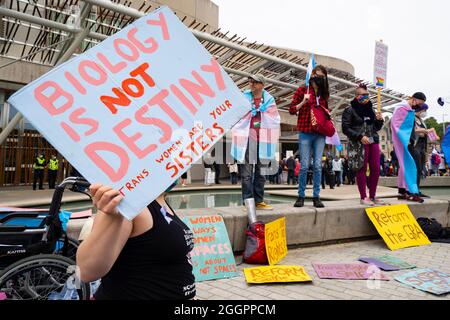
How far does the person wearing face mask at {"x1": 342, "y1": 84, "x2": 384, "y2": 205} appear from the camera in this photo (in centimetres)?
552

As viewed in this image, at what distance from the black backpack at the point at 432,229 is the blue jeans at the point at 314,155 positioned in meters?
1.91

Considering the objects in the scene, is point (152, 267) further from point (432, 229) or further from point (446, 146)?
point (446, 146)

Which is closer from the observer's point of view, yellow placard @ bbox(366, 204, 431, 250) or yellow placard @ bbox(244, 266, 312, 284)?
yellow placard @ bbox(244, 266, 312, 284)

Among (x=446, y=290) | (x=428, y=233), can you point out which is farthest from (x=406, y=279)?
(x=428, y=233)

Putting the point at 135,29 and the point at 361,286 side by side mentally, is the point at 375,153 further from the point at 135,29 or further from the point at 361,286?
the point at 135,29

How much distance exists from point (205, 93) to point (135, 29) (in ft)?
1.37

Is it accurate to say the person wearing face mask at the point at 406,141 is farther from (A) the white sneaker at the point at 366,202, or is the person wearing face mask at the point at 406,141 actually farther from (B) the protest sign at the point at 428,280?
(B) the protest sign at the point at 428,280

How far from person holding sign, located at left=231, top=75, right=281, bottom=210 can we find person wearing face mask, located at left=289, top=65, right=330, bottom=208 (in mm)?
477

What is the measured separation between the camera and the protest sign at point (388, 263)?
389cm

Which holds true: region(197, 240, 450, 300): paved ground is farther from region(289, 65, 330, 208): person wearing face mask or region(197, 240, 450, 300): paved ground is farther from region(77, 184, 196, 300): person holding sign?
region(77, 184, 196, 300): person holding sign

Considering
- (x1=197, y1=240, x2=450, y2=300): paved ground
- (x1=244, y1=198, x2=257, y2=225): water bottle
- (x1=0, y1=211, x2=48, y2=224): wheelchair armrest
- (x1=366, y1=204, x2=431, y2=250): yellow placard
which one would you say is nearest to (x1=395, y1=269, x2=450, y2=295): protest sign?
(x1=197, y1=240, x2=450, y2=300): paved ground

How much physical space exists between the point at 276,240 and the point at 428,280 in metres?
1.64

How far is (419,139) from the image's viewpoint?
6664 millimetres
